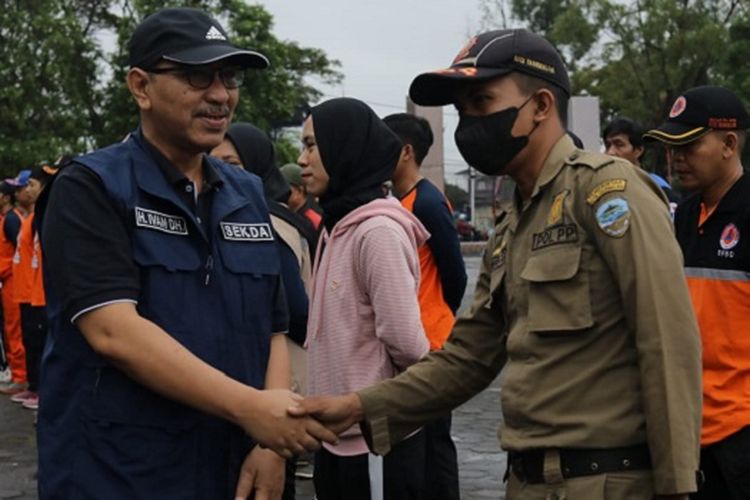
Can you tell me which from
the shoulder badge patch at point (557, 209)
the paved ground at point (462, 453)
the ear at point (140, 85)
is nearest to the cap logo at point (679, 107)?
the shoulder badge patch at point (557, 209)

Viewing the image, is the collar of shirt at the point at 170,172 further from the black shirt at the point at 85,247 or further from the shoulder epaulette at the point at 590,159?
the shoulder epaulette at the point at 590,159

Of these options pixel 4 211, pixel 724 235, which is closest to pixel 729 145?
pixel 724 235

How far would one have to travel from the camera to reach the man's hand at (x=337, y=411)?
3.65m

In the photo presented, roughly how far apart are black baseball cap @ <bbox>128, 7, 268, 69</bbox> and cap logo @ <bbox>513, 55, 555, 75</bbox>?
2.32 ft

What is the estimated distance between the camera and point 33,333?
11680 millimetres

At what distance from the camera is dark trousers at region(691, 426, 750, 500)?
184 inches

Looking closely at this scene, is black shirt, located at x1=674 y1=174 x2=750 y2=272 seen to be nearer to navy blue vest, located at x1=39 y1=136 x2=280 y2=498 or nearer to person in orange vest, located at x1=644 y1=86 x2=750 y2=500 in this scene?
person in orange vest, located at x1=644 y1=86 x2=750 y2=500

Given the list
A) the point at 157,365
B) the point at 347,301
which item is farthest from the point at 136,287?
the point at 347,301

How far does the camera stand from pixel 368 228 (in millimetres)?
4734

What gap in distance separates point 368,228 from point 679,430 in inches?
74.9

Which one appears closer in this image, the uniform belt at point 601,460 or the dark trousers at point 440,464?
the uniform belt at point 601,460

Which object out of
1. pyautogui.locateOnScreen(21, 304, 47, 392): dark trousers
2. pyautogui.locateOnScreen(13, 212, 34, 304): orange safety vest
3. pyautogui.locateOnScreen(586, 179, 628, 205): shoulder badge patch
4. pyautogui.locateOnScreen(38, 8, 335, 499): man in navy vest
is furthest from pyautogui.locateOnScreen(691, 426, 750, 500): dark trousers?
pyautogui.locateOnScreen(13, 212, 34, 304): orange safety vest

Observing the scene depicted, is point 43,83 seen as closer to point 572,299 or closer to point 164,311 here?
point 164,311

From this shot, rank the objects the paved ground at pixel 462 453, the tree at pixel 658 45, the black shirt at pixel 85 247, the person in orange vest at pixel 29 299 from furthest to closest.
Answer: the tree at pixel 658 45 → the person in orange vest at pixel 29 299 → the paved ground at pixel 462 453 → the black shirt at pixel 85 247
